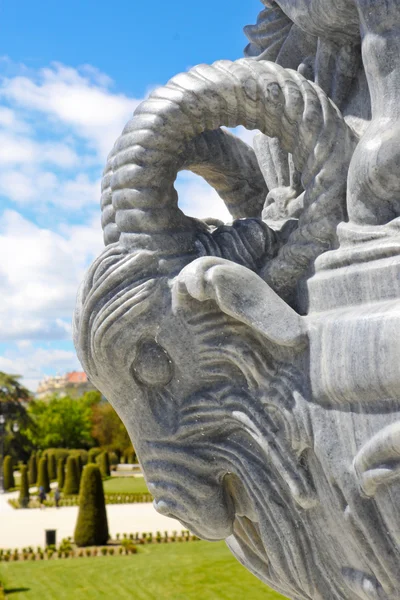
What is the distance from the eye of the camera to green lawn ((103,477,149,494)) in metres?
26.2

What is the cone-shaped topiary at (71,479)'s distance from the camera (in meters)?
26.6

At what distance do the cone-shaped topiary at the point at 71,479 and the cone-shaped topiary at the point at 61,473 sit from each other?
2925 millimetres

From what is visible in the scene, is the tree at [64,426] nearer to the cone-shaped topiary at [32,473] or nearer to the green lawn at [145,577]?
the cone-shaped topiary at [32,473]

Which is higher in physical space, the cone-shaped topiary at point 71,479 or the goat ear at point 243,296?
the goat ear at point 243,296

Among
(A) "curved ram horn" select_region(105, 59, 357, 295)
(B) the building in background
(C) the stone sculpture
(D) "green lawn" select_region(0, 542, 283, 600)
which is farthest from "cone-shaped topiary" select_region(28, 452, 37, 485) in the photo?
(B) the building in background

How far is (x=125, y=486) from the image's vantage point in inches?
1107

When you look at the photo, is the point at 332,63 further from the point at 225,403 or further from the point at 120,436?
the point at 120,436

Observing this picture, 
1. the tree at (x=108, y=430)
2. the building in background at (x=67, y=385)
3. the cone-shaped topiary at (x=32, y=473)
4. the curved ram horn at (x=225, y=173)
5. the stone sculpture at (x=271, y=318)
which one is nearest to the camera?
the stone sculpture at (x=271, y=318)

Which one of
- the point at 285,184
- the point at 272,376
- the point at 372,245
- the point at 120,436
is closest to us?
the point at 372,245

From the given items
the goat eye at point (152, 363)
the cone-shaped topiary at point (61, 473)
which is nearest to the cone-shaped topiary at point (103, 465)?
the cone-shaped topiary at point (61, 473)

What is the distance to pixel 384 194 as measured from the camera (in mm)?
2078

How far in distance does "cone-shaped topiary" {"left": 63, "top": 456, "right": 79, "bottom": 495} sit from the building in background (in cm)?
5042

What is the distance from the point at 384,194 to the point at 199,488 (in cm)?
108

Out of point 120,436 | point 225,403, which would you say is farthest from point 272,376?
point 120,436
